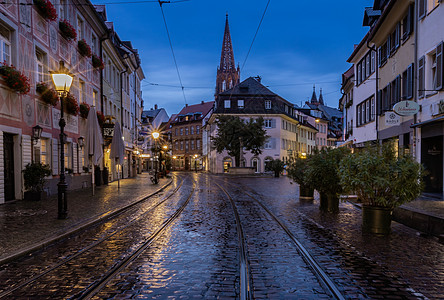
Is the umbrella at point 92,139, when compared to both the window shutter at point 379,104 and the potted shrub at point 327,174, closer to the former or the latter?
the potted shrub at point 327,174

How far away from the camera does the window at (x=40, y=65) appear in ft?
54.4

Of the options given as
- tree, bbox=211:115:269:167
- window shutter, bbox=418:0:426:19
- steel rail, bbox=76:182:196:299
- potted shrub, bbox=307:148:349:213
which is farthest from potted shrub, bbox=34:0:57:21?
tree, bbox=211:115:269:167

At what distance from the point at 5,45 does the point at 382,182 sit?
1312 centimetres

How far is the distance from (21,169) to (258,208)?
899 cm

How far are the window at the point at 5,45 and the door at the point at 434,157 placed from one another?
16.5 metres

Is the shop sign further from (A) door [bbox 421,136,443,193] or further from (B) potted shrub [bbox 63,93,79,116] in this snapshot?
(B) potted shrub [bbox 63,93,79,116]

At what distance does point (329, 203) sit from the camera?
41.3 feet

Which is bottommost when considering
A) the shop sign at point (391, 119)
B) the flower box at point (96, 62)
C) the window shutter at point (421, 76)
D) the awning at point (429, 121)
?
the awning at point (429, 121)

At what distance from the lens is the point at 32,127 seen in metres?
15.9

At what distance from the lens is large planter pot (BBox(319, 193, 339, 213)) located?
40.7 ft

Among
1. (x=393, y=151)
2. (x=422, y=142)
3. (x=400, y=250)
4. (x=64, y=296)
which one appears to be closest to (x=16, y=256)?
(x=64, y=296)

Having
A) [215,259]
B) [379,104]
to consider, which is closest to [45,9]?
[215,259]

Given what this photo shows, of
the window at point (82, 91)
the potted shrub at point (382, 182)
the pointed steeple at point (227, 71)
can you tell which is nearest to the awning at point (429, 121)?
the potted shrub at point (382, 182)

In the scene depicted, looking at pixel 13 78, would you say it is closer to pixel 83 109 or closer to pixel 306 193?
pixel 83 109
